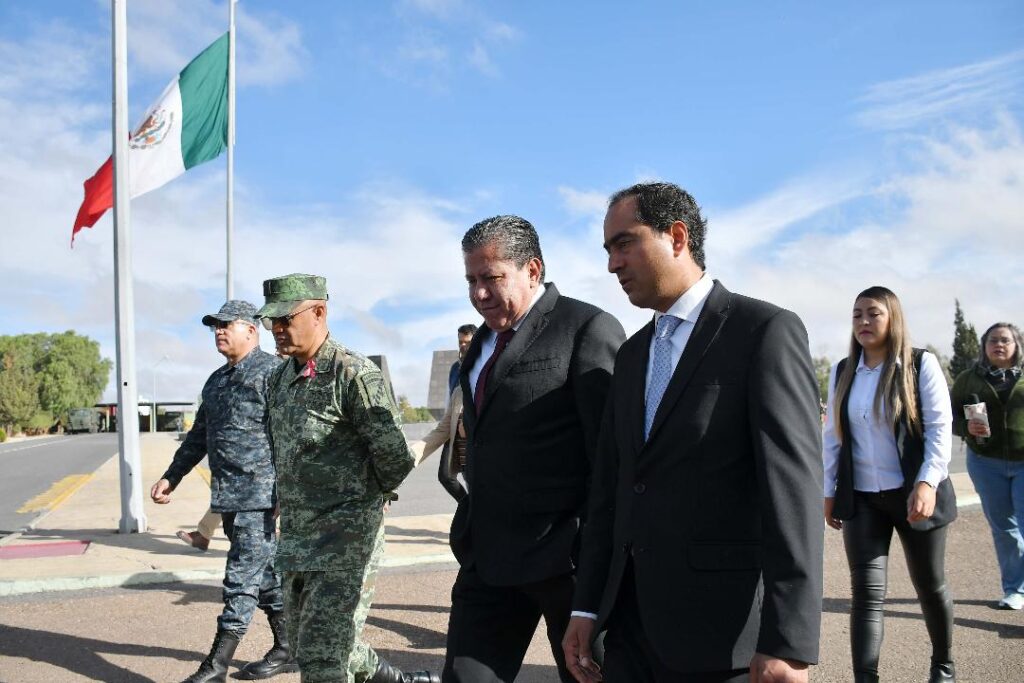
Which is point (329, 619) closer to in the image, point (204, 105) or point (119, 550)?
point (119, 550)

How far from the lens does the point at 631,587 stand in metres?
2.45

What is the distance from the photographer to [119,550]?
28.6ft

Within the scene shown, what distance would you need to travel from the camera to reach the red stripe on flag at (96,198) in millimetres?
12203

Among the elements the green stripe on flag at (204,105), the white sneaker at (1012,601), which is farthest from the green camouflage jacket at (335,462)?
the green stripe on flag at (204,105)

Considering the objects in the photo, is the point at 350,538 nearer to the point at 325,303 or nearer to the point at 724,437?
the point at 325,303

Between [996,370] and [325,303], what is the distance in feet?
16.4

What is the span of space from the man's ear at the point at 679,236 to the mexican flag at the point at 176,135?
993 cm

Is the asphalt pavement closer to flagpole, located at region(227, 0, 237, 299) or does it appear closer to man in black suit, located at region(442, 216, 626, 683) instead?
man in black suit, located at region(442, 216, 626, 683)

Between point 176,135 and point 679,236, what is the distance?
39.7 ft

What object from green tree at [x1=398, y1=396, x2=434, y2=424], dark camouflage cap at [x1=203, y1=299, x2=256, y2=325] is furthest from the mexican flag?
green tree at [x1=398, y1=396, x2=434, y2=424]

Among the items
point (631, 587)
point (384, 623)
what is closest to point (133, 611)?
point (384, 623)

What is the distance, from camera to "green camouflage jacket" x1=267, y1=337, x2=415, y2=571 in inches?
146

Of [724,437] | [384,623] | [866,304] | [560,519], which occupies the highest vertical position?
[866,304]

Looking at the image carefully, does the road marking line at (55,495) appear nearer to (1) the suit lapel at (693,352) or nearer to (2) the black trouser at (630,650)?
(2) the black trouser at (630,650)
